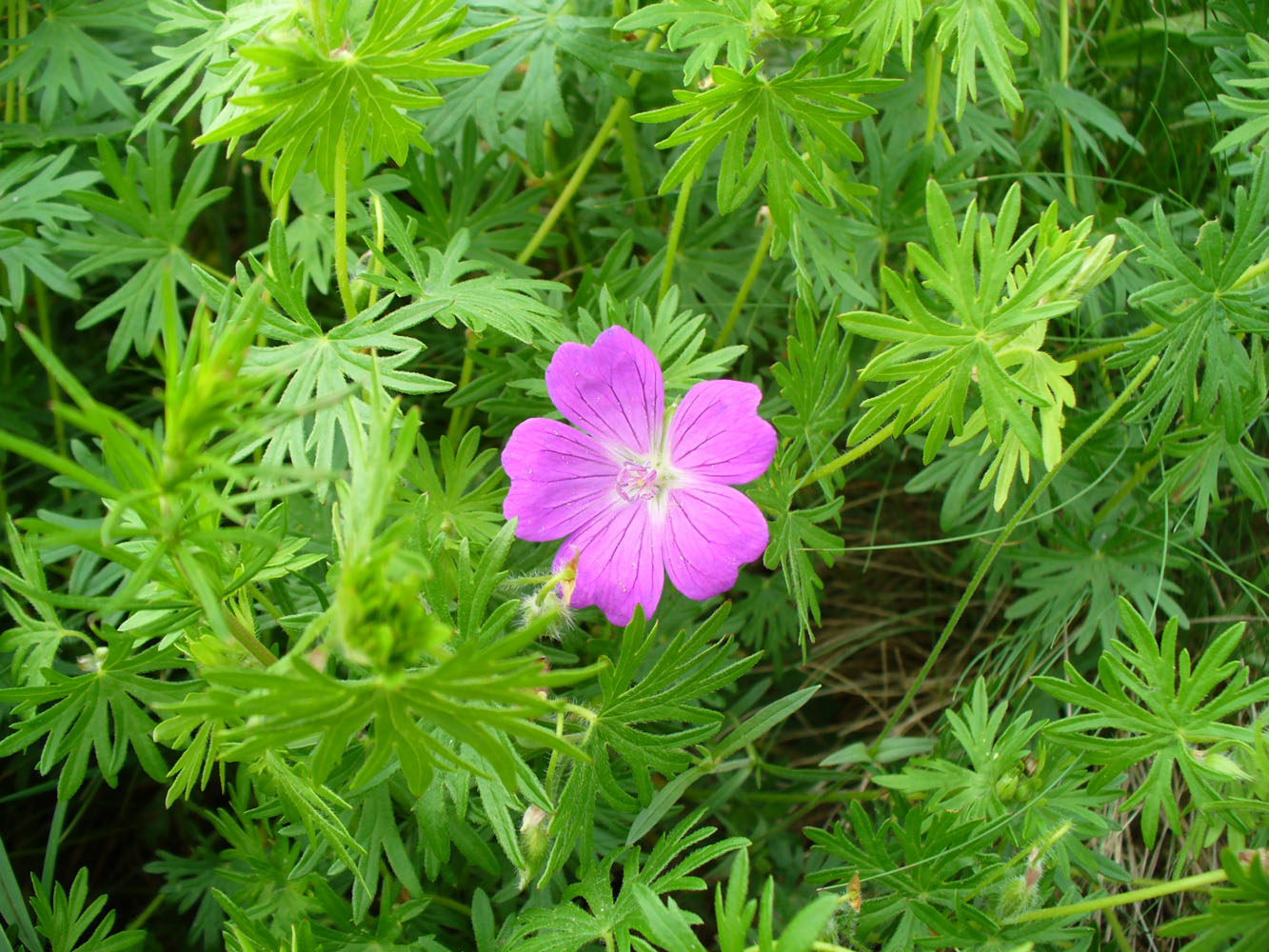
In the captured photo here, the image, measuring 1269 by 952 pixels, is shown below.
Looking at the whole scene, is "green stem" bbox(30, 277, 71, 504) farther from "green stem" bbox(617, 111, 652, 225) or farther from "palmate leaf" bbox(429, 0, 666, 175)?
"green stem" bbox(617, 111, 652, 225)

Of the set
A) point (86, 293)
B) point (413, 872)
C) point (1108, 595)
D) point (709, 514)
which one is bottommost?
point (1108, 595)

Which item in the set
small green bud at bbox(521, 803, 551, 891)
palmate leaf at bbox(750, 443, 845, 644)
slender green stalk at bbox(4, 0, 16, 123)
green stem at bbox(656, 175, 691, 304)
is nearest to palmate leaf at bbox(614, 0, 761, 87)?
green stem at bbox(656, 175, 691, 304)

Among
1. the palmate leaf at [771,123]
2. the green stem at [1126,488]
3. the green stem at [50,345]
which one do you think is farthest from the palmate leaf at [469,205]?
the green stem at [1126,488]

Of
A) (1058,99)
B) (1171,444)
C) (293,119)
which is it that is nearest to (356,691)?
(293,119)

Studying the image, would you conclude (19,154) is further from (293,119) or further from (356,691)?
(356,691)

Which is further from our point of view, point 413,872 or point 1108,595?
point 1108,595

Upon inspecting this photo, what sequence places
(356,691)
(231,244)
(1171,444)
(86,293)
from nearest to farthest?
(356,691), (1171,444), (86,293), (231,244)

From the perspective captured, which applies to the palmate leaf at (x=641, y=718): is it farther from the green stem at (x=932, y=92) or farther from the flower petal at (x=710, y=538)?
the green stem at (x=932, y=92)
